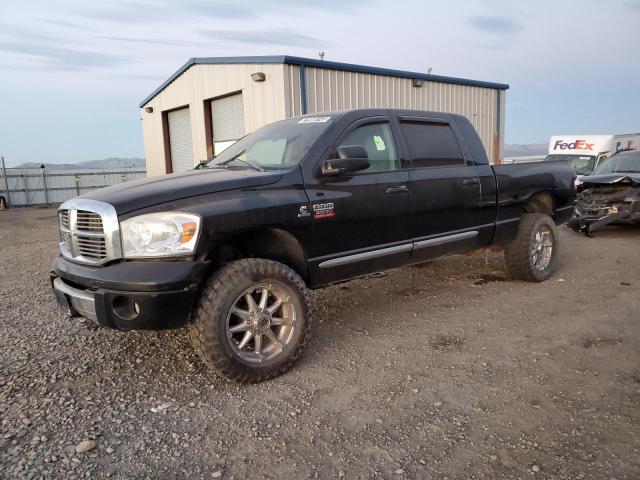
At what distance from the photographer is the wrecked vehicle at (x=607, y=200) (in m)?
9.09

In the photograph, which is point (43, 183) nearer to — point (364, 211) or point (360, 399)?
point (364, 211)

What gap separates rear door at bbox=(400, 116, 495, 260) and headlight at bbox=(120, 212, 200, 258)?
214 centimetres

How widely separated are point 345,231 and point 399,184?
2.41ft

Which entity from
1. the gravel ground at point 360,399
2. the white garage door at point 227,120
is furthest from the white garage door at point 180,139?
the gravel ground at point 360,399

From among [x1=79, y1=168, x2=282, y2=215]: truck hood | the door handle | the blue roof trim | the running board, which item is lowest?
the running board

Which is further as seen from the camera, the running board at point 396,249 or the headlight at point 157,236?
the running board at point 396,249

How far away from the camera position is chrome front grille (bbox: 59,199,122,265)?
315 cm

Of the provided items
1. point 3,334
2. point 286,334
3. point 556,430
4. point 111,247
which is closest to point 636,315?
point 556,430

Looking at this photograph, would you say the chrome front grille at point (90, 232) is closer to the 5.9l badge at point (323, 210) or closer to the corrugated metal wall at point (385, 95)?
the 5.9l badge at point (323, 210)

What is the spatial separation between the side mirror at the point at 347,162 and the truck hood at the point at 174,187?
39 cm

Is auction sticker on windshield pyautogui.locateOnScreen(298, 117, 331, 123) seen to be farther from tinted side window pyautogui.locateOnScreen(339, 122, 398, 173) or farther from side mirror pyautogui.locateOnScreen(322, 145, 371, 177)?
side mirror pyautogui.locateOnScreen(322, 145, 371, 177)

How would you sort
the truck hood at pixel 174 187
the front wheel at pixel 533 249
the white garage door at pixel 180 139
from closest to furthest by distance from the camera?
1. the truck hood at pixel 174 187
2. the front wheel at pixel 533 249
3. the white garage door at pixel 180 139

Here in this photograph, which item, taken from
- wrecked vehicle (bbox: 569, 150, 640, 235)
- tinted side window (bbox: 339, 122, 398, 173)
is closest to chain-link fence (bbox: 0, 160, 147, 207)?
wrecked vehicle (bbox: 569, 150, 640, 235)

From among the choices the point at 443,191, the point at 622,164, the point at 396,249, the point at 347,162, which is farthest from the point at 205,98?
the point at 347,162
